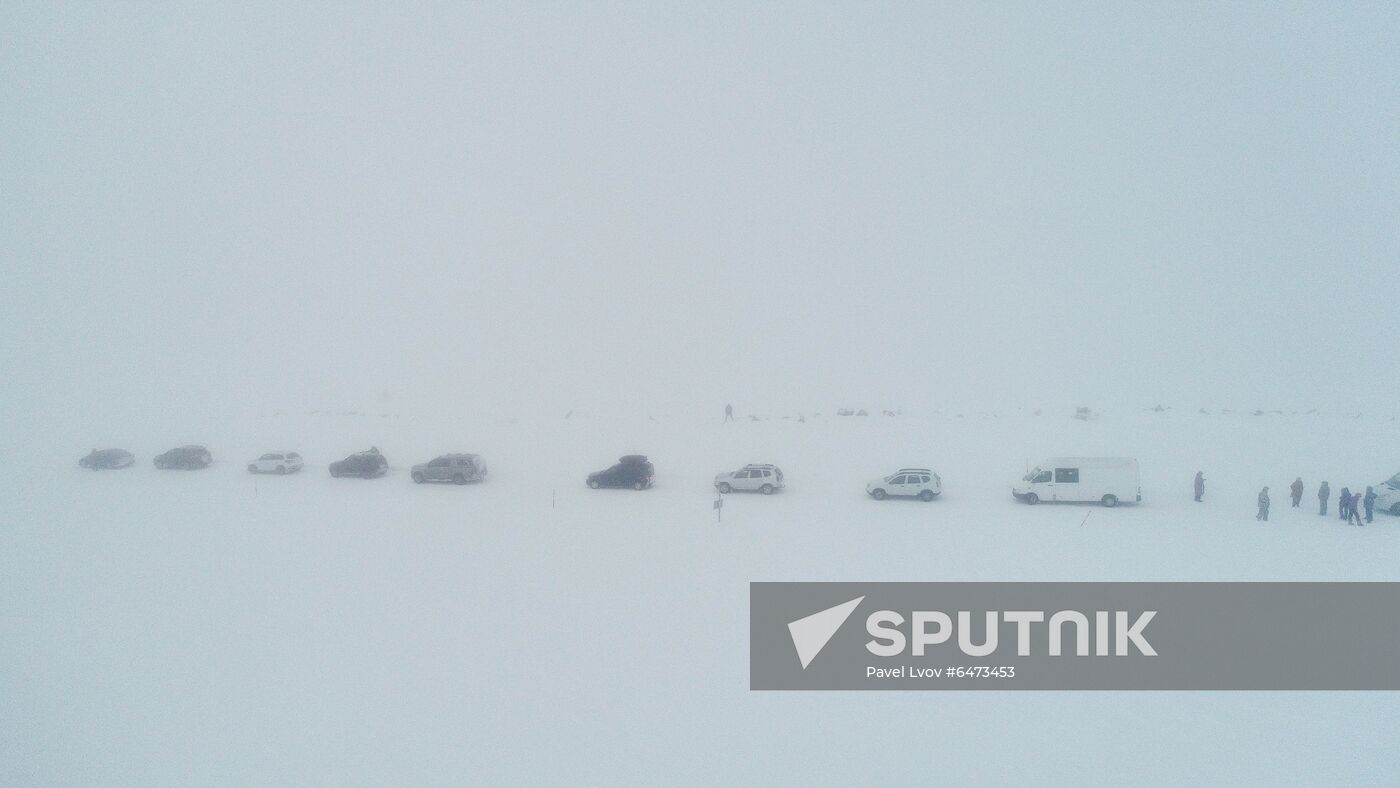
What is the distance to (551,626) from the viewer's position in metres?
10.6

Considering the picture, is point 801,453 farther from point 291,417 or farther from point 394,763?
point 291,417

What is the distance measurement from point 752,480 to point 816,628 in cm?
1208

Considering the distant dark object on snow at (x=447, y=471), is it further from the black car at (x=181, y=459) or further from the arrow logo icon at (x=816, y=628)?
the arrow logo icon at (x=816, y=628)

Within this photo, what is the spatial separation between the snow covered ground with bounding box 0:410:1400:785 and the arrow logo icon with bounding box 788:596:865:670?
91 cm

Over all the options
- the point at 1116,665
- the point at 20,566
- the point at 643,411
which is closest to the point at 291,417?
the point at 643,411

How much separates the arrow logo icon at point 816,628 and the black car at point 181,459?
28896mm

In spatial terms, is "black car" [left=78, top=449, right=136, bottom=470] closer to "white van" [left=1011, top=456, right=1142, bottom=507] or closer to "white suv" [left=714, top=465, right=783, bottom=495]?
"white suv" [left=714, top=465, right=783, bottom=495]

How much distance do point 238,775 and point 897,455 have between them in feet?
87.6

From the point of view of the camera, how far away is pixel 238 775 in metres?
7.39

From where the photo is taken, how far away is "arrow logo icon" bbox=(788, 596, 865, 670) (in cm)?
978
